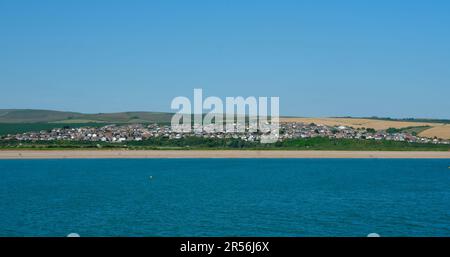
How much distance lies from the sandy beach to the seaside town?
29.9ft

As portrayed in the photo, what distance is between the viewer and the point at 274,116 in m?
134

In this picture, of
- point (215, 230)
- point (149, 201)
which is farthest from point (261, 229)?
point (149, 201)

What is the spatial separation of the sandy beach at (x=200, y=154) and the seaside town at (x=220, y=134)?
9114mm

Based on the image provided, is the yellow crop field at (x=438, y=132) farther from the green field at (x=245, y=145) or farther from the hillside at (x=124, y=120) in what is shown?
the green field at (x=245, y=145)

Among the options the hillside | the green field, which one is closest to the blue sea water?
the green field

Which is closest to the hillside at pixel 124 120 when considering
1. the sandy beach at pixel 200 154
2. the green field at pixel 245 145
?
the green field at pixel 245 145

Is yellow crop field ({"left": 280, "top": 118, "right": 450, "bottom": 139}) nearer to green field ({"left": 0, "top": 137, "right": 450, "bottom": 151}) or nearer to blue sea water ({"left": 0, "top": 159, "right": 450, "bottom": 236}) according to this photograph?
green field ({"left": 0, "top": 137, "right": 450, "bottom": 151})

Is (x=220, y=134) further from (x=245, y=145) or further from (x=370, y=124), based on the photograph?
(x=370, y=124)

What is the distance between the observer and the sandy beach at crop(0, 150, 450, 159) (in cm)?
9281

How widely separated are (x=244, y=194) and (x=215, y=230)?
16.7 m

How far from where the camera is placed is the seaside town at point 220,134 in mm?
109438

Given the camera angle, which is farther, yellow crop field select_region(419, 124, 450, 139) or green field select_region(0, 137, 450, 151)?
yellow crop field select_region(419, 124, 450, 139)

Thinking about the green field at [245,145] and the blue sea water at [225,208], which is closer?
the blue sea water at [225,208]
